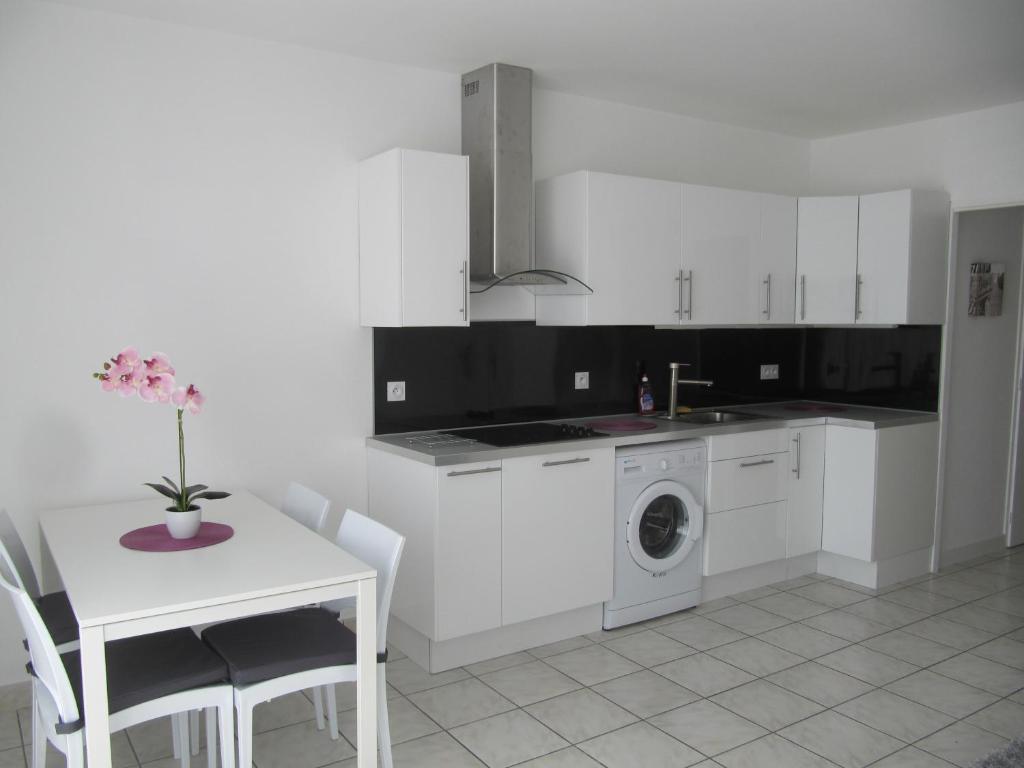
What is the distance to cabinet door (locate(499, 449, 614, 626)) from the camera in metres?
3.43

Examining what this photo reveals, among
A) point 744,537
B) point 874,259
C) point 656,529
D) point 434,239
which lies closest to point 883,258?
point 874,259

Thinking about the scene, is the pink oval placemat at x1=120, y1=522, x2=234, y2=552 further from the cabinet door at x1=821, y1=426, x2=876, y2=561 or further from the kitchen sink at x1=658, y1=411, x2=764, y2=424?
the cabinet door at x1=821, y1=426, x2=876, y2=561

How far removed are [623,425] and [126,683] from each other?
2588 mm

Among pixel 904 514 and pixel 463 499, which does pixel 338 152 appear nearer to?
pixel 463 499

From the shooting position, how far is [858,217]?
4.55 m

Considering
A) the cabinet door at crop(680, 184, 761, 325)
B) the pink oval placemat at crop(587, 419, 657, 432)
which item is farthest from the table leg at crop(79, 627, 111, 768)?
the cabinet door at crop(680, 184, 761, 325)

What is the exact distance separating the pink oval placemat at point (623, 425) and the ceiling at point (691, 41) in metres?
1.66

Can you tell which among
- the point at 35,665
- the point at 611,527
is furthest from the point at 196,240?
the point at 611,527

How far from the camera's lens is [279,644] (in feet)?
7.74

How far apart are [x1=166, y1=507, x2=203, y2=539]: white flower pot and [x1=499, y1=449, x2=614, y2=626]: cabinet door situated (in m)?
1.28

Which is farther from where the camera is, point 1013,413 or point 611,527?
point 1013,413

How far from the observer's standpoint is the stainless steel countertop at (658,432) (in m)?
3.32

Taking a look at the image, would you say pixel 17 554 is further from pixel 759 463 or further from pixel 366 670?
pixel 759 463

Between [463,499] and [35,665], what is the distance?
1.58 m
